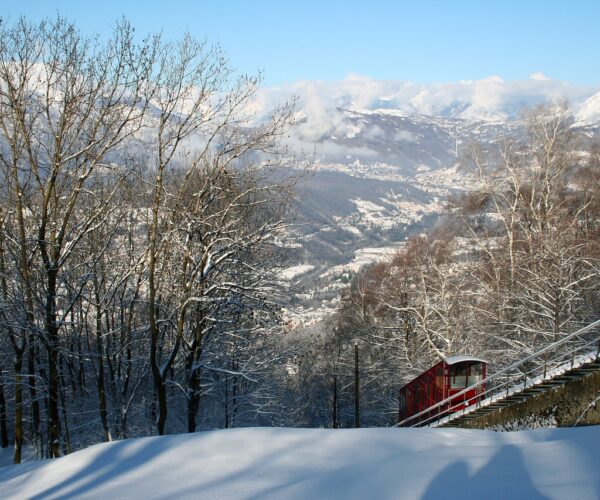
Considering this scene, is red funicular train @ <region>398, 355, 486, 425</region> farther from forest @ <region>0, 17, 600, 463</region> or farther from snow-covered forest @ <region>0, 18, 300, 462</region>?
snow-covered forest @ <region>0, 18, 300, 462</region>

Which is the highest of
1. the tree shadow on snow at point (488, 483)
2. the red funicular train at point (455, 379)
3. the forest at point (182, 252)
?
the forest at point (182, 252)

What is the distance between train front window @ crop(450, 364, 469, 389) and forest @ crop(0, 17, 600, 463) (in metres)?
1.81

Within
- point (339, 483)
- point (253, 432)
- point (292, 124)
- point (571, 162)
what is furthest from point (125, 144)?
point (571, 162)

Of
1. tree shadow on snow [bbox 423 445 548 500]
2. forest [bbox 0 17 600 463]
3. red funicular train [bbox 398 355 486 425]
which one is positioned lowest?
tree shadow on snow [bbox 423 445 548 500]

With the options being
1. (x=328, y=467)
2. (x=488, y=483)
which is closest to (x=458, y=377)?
(x=328, y=467)

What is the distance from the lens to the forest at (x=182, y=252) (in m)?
12.1

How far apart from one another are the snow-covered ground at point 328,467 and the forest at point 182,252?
4545 millimetres

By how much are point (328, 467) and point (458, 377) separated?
12.7 m

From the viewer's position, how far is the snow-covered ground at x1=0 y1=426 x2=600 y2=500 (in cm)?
615

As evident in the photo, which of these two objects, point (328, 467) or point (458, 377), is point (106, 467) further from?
point (458, 377)

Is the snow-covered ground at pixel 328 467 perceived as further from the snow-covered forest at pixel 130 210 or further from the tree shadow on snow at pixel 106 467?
the snow-covered forest at pixel 130 210

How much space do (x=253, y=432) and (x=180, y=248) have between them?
6.41 meters

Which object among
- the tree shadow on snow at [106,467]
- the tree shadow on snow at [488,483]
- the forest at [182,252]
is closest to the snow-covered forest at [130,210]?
the forest at [182,252]

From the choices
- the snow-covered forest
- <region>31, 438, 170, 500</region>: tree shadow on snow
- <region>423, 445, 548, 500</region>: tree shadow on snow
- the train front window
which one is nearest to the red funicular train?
the train front window
